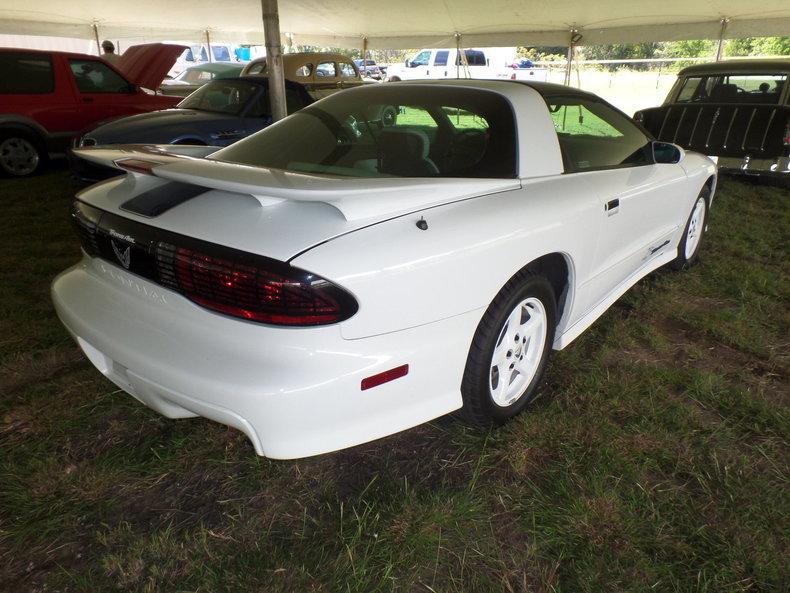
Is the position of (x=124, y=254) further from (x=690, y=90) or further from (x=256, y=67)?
(x=256, y=67)

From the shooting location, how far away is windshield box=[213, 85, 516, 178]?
2.27 m

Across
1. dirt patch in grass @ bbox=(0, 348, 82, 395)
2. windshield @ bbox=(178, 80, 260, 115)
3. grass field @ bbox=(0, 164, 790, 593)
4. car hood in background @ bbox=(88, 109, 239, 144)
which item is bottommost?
grass field @ bbox=(0, 164, 790, 593)

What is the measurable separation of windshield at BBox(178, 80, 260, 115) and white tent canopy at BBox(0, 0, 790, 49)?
5.62 metres

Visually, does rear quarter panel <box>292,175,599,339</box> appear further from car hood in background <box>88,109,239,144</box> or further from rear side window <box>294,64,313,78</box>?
rear side window <box>294,64,313,78</box>

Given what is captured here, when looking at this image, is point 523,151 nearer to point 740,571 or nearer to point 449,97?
point 449,97

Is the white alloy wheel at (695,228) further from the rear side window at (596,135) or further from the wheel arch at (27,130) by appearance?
the wheel arch at (27,130)

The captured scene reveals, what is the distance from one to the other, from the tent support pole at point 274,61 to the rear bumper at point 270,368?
5236 millimetres

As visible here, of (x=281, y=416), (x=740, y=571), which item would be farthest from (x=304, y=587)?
(x=740, y=571)

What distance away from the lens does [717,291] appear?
3.75 metres

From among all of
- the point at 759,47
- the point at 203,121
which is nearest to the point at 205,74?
the point at 203,121

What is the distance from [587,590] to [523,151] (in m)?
1.56

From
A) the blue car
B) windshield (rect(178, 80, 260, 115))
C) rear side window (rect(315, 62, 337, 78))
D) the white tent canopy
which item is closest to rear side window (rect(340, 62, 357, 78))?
rear side window (rect(315, 62, 337, 78))

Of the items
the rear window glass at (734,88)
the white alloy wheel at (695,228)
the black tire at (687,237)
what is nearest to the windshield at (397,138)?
the black tire at (687,237)

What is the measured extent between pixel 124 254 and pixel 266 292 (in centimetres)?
65
